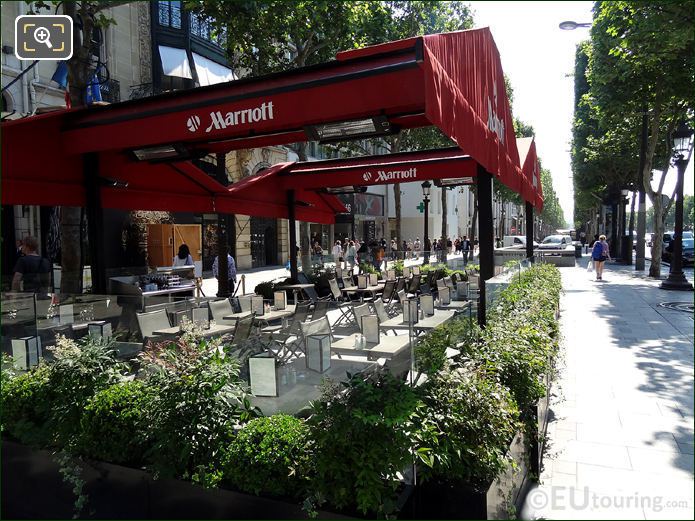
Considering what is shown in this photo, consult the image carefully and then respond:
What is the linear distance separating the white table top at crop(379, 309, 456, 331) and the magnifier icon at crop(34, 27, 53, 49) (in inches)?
205

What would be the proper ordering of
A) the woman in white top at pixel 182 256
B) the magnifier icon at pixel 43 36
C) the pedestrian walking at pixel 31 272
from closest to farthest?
the magnifier icon at pixel 43 36 → the pedestrian walking at pixel 31 272 → the woman in white top at pixel 182 256

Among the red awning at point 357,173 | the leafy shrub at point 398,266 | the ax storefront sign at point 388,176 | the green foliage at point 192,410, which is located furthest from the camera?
the leafy shrub at point 398,266

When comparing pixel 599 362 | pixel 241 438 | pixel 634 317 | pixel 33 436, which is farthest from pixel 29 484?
pixel 634 317

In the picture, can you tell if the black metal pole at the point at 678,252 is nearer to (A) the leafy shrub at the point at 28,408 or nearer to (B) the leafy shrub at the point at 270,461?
(B) the leafy shrub at the point at 270,461

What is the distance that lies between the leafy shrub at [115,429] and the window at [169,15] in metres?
22.1

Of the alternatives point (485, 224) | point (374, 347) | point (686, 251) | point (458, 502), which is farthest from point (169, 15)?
point (686, 251)

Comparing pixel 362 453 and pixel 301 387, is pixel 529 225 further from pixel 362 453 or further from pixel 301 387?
pixel 362 453

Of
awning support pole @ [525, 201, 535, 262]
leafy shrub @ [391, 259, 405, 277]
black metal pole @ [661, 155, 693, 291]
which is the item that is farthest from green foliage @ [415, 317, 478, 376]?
black metal pole @ [661, 155, 693, 291]

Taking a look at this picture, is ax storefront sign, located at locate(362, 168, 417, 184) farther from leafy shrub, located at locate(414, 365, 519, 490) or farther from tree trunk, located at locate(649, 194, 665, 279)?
tree trunk, located at locate(649, 194, 665, 279)

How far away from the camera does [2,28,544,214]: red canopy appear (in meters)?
3.70

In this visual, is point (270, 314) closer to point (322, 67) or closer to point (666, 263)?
point (322, 67)

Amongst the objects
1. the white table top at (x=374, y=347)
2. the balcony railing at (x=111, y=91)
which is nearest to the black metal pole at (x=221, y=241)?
the white table top at (x=374, y=347)

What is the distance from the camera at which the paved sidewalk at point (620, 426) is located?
8.77 feet

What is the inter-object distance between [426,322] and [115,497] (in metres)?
2.72
